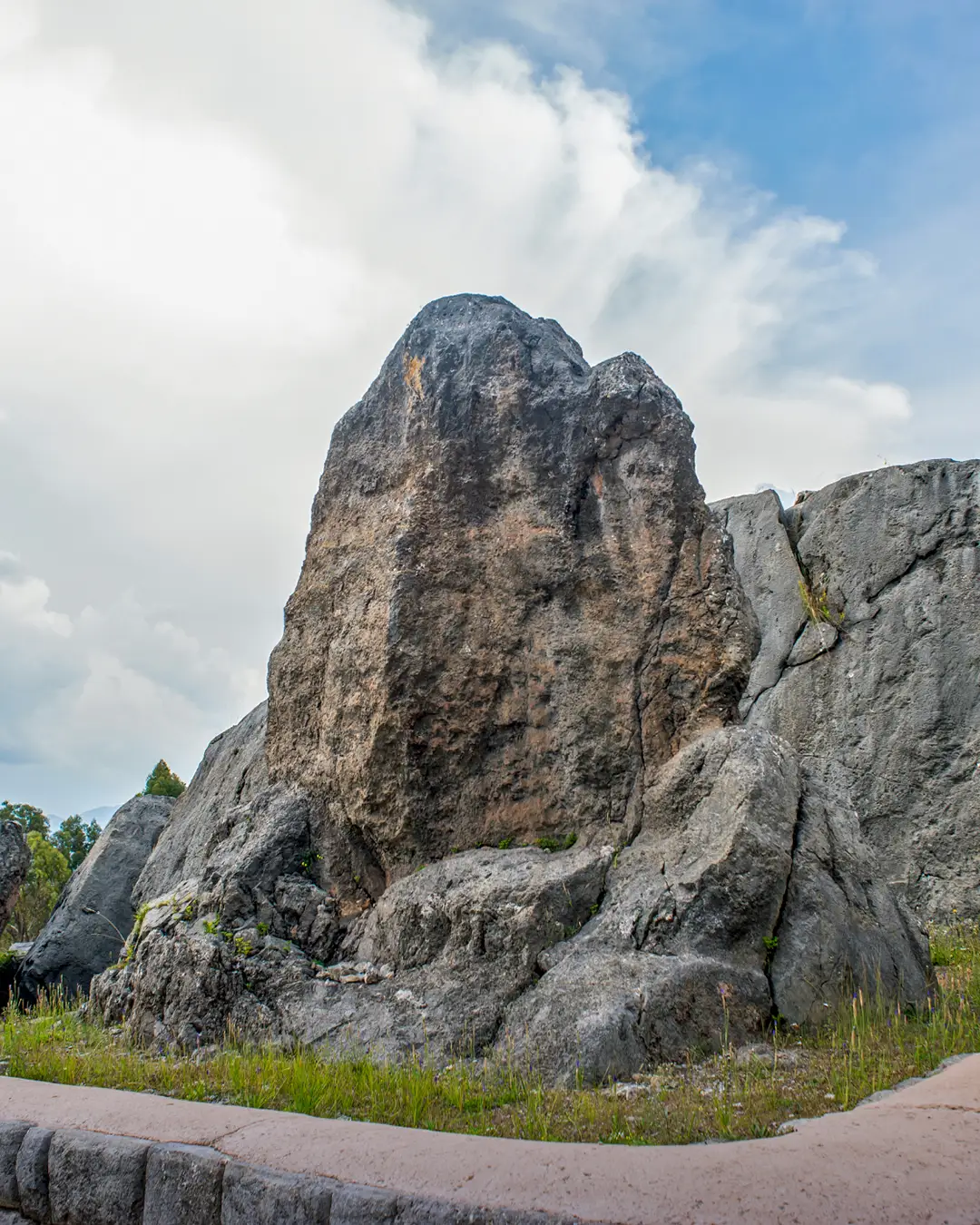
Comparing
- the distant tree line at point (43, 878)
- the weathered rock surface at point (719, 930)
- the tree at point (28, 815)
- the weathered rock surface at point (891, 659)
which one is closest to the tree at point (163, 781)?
the distant tree line at point (43, 878)

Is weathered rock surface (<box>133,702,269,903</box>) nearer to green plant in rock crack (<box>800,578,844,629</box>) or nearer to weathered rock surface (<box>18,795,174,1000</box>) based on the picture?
weathered rock surface (<box>18,795,174,1000</box>)

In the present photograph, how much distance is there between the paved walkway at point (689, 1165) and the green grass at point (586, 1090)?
0.40 metres

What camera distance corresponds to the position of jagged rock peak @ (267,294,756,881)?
7.84 m

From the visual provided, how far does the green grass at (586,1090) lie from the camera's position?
446cm

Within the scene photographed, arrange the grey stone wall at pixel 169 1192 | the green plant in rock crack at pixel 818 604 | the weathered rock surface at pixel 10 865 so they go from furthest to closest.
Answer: the green plant in rock crack at pixel 818 604
the weathered rock surface at pixel 10 865
the grey stone wall at pixel 169 1192

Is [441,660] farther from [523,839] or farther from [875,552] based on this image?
[875,552]

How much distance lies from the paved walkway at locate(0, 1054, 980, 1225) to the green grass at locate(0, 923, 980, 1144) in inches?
15.6

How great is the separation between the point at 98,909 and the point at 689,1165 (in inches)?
441

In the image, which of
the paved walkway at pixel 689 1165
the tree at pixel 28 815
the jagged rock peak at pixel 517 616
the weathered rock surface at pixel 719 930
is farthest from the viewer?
the tree at pixel 28 815

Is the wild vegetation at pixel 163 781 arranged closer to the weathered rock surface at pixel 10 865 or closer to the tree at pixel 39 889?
the tree at pixel 39 889

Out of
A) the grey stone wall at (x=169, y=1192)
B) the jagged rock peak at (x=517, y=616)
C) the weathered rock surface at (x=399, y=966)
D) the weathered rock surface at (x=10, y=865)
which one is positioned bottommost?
the grey stone wall at (x=169, y=1192)

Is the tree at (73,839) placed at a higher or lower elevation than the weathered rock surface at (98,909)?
higher

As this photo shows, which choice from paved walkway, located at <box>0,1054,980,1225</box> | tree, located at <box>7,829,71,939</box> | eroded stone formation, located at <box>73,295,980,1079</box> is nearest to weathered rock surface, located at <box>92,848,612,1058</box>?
eroded stone formation, located at <box>73,295,980,1079</box>

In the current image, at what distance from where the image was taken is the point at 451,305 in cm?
978
